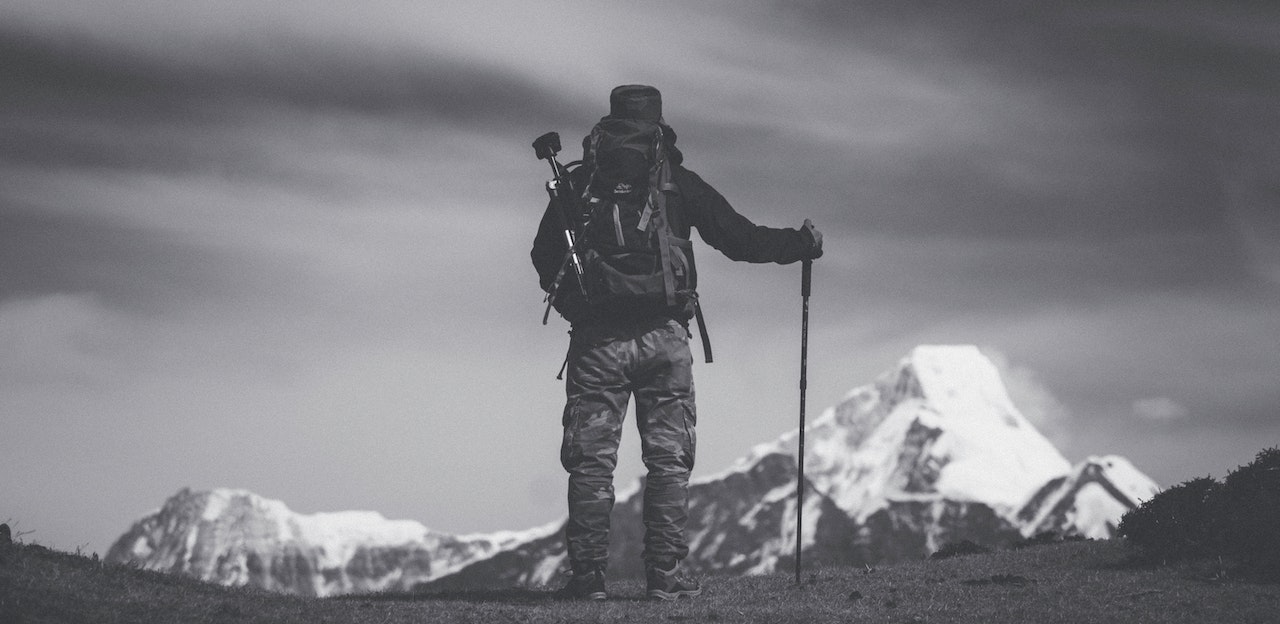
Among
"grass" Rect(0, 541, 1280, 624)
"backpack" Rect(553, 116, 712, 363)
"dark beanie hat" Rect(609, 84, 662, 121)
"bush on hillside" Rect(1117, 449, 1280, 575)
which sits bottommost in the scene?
"grass" Rect(0, 541, 1280, 624)

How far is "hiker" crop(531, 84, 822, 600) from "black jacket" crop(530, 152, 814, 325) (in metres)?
0.02

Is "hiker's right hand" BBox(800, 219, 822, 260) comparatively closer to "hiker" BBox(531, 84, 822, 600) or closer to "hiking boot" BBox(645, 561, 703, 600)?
"hiker" BBox(531, 84, 822, 600)

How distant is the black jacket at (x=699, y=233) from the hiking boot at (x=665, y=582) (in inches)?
115

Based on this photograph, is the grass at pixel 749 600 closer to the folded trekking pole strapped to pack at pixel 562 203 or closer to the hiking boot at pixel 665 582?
the hiking boot at pixel 665 582

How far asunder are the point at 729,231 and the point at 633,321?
1.56m

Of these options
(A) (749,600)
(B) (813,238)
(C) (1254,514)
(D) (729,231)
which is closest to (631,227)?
(D) (729,231)

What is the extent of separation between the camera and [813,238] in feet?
55.7

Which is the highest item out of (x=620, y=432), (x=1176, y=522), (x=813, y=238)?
(x=813, y=238)

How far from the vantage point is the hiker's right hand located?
17.0m

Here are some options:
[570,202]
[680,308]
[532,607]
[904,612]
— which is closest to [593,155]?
[570,202]

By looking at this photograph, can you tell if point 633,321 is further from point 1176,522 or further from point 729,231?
point 1176,522

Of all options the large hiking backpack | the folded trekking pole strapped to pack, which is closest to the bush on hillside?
the large hiking backpack

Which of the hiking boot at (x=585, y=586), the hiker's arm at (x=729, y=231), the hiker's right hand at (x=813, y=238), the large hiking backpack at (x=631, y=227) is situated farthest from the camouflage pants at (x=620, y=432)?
the hiker's right hand at (x=813, y=238)

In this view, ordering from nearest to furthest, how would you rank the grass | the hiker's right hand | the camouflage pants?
the grass → the camouflage pants → the hiker's right hand
